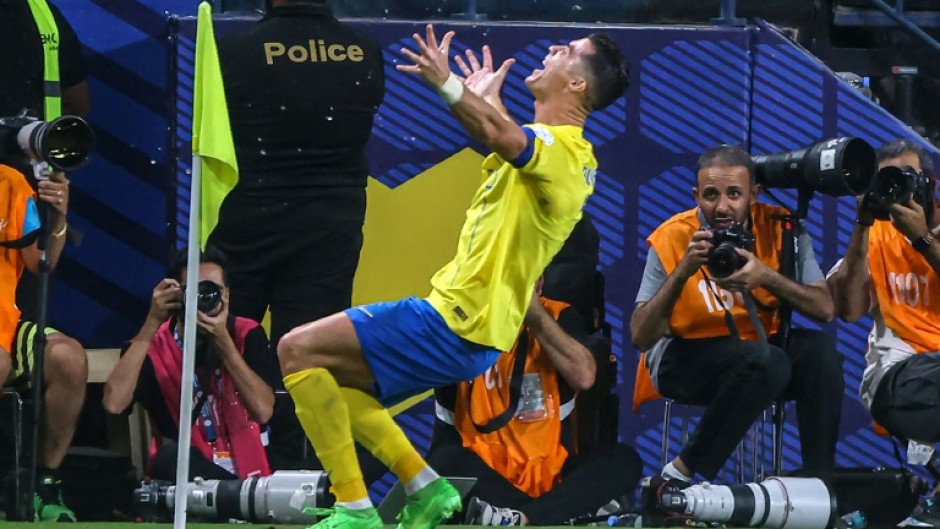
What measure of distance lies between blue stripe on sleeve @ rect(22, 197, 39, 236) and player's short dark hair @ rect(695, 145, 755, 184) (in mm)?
2678

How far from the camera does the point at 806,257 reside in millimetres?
7113

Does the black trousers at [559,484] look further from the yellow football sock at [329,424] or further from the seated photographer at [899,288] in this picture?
the yellow football sock at [329,424]

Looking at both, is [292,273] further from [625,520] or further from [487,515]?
[625,520]

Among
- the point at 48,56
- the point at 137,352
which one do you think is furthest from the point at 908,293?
the point at 48,56

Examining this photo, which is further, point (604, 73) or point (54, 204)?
point (54, 204)

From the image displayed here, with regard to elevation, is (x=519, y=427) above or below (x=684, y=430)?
above

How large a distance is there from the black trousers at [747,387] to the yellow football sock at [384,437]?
1.70 meters

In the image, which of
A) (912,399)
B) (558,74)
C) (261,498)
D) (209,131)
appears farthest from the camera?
(912,399)

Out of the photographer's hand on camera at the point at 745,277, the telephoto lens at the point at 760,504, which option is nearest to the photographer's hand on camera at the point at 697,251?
the photographer's hand on camera at the point at 745,277

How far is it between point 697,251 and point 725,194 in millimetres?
383

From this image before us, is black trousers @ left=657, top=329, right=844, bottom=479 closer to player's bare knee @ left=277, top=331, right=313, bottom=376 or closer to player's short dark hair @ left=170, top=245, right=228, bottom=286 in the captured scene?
player's short dark hair @ left=170, top=245, right=228, bottom=286

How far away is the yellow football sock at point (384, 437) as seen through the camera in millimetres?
5465

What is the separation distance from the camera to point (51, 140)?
6.48m

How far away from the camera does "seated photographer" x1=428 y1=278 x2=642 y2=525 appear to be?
6.73 metres
